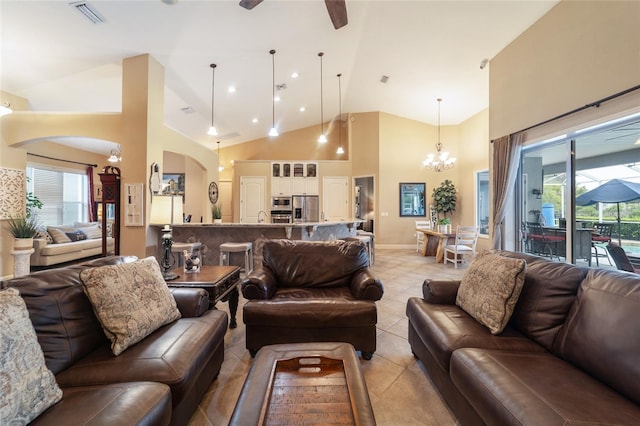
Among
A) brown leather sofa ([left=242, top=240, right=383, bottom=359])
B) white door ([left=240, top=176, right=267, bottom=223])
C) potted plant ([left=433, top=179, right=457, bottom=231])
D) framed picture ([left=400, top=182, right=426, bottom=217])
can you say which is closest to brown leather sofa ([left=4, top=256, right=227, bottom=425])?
brown leather sofa ([left=242, top=240, right=383, bottom=359])

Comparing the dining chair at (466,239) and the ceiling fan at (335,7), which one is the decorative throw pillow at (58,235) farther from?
the dining chair at (466,239)

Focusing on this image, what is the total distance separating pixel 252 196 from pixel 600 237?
7671 millimetres

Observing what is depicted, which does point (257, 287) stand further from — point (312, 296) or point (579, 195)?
point (579, 195)

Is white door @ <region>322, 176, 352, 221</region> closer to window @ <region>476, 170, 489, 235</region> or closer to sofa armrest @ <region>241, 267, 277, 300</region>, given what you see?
window @ <region>476, 170, 489, 235</region>

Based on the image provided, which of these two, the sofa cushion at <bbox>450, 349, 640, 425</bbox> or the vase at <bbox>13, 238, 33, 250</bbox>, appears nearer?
the sofa cushion at <bbox>450, 349, 640, 425</bbox>

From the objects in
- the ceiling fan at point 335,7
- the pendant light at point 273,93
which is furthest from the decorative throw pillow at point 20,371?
the pendant light at point 273,93

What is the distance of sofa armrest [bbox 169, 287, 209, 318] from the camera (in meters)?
1.88

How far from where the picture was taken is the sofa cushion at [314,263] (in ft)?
9.12

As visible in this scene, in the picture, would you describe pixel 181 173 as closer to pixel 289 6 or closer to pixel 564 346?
pixel 289 6

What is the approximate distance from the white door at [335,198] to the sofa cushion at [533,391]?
700cm

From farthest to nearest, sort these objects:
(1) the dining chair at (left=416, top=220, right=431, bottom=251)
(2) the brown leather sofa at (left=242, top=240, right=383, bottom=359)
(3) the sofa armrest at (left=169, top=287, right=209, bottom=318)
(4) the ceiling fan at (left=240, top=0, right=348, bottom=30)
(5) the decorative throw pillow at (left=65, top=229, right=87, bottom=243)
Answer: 1. (1) the dining chair at (left=416, top=220, right=431, bottom=251)
2. (5) the decorative throw pillow at (left=65, top=229, right=87, bottom=243)
3. (4) the ceiling fan at (left=240, top=0, right=348, bottom=30)
4. (2) the brown leather sofa at (left=242, top=240, right=383, bottom=359)
5. (3) the sofa armrest at (left=169, top=287, right=209, bottom=318)

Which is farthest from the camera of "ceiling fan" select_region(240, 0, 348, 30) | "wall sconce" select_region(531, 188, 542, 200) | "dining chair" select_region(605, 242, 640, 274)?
"wall sconce" select_region(531, 188, 542, 200)

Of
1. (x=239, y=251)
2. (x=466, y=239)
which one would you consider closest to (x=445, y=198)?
(x=466, y=239)

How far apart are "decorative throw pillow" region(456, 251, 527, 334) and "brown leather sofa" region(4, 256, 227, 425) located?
180 centimetres
